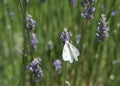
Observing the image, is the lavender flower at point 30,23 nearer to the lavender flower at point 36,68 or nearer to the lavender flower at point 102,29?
the lavender flower at point 36,68

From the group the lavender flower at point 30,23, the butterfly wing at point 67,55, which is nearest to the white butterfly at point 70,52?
the butterfly wing at point 67,55

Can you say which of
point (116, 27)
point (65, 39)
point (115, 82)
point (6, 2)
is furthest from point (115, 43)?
point (65, 39)

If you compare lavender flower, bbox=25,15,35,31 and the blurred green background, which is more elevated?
lavender flower, bbox=25,15,35,31

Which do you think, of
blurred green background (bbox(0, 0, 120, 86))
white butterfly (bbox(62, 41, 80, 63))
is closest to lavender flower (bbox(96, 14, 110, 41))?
white butterfly (bbox(62, 41, 80, 63))

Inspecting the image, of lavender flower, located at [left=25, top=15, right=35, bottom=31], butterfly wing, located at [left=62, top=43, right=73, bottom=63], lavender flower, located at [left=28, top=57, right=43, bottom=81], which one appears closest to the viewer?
butterfly wing, located at [left=62, top=43, right=73, bottom=63]

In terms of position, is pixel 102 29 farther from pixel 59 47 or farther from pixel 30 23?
pixel 59 47

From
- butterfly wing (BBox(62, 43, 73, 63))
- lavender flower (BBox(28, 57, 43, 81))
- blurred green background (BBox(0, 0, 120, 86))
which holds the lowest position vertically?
blurred green background (BBox(0, 0, 120, 86))

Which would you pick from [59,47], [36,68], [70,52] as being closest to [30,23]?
[36,68]

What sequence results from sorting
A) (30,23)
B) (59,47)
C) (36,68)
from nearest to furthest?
(36,68), (30,23), (59,47)

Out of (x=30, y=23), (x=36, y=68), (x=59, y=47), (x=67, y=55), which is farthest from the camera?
(x=59, y=47)

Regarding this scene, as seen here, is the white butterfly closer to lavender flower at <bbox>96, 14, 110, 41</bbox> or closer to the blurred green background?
lavender flower at <bbox>96, 14, 110, 41</bbox>
